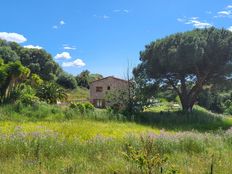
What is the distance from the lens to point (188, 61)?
1256 inches

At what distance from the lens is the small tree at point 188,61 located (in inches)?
1267

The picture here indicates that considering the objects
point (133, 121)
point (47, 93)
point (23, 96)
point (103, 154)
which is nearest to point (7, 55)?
point (47, 93)

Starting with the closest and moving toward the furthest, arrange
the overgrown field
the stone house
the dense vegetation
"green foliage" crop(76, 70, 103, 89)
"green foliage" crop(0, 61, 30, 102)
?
the overgrown field, the dense vegetation, "green foliage" crop(0, 61, 30, 102), the stone house, "green foliage" crop(76, 70, 103, 89)

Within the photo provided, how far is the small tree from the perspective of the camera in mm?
32188

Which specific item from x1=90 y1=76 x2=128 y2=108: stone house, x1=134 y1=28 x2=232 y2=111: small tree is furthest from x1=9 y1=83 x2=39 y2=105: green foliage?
x1=90 y1=76 x2=128 y2=108: stone house

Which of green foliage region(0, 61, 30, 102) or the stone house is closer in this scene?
green foliage region(0, 61, 30, 102)

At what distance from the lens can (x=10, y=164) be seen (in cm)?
682

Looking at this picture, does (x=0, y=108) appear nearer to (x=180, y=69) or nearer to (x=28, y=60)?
(x=180, y=69)

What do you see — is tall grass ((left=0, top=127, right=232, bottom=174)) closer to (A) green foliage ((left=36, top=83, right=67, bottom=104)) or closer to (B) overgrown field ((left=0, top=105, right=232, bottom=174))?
(B) overgrown field ((left=0, top=105, right=232, bottom=174))

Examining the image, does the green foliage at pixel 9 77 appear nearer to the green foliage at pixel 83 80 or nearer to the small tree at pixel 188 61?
the small tree at pixel 188 61

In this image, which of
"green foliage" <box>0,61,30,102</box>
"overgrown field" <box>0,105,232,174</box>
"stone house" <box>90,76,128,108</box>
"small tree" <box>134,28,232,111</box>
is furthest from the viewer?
"stone house" <box>90,76,128,108</box>

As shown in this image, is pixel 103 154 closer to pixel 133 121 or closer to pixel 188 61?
pixel 133 121

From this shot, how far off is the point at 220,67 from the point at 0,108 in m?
19.2

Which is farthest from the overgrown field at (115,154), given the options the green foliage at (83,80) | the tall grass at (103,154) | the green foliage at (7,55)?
the green foliage at (83,80)
